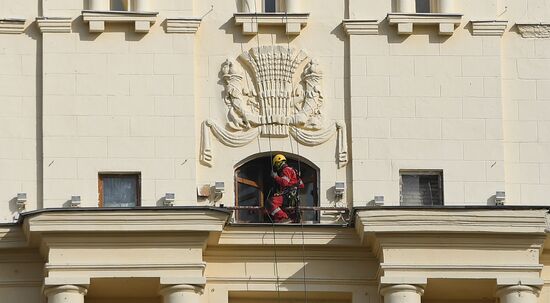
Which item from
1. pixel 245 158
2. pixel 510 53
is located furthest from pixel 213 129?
pixel 510 53

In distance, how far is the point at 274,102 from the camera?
3347 cm

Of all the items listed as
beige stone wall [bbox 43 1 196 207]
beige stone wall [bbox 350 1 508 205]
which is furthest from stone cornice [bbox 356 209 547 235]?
beige stone wall [bbox 43 1 196 207]

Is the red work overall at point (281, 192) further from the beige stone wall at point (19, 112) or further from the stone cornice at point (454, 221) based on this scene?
the beige stone wall at point (19, 112)

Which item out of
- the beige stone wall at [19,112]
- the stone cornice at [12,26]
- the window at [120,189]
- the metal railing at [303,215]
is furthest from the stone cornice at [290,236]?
the stone cornice at [12,26]

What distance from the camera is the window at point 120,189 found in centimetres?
3303

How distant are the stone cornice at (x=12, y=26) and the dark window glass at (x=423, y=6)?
4.58m

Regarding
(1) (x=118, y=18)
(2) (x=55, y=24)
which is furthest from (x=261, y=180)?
(2) (x=55, y=24)

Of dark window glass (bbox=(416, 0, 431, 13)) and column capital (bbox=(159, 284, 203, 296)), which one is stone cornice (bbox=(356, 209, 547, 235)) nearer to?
column capital (bbox=(159, 284, 203, 296))

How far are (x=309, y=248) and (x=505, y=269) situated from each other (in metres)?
2.27

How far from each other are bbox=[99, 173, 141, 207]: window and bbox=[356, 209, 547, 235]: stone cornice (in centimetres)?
267

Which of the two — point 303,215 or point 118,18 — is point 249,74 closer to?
point 118,18

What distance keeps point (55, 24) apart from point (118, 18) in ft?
2.41

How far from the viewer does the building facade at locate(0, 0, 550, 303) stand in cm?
3256

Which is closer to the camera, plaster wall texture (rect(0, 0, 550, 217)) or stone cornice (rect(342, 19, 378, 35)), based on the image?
plaster wall texture (rect(0, 0, 550, 217))
